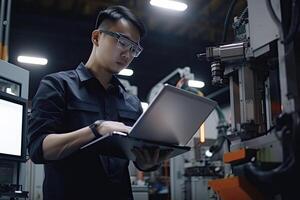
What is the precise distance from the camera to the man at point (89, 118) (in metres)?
1.66

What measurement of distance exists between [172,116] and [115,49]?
0.49 meters

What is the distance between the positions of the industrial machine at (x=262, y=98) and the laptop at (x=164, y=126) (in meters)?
0.17

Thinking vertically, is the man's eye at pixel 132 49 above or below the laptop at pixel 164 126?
above

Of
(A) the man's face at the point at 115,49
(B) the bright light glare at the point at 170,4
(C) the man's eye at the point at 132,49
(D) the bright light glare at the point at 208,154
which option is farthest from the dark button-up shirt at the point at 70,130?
(B) the bright light glare at the point at 170,4

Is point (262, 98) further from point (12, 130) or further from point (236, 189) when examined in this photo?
point (12, 130)

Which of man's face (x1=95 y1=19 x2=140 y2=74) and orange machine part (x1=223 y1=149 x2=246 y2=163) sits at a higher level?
man's face (x1=95 y1=19 x2=140 y2=74)

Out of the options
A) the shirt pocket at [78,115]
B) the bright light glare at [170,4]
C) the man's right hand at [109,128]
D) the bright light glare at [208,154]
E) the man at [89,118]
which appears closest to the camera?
the man's right hand at [109,128]

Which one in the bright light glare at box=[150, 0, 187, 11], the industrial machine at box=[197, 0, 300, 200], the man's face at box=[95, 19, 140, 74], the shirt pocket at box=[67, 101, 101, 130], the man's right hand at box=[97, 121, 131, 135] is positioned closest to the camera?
the industrial machine at box=[197, 0, 300, 200]

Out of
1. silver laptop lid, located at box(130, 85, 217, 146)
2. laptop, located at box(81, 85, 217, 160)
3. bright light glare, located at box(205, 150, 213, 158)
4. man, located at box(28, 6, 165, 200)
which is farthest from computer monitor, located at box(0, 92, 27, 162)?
bright light glare, located at box(205, 150, 213, 158)

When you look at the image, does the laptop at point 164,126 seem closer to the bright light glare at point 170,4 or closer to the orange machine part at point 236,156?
the orange machine part at point 236,156

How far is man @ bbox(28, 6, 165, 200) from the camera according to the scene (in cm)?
166

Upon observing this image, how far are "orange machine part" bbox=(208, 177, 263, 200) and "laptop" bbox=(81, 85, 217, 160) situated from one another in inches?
8.9

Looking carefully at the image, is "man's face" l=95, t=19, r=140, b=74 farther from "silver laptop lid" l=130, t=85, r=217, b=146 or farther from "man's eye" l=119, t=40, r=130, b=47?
"silver laptop lid" l=130, t=85, r=217, b=146

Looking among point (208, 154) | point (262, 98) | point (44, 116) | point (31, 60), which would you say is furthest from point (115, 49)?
point (31, 60)
